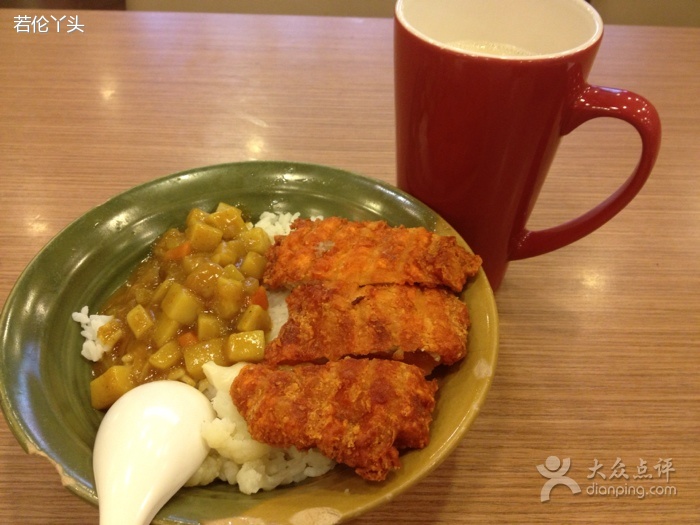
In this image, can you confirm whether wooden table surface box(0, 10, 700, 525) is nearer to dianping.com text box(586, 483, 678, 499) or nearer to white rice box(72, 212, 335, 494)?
dianping.com text box(586, 483, 678, 499)

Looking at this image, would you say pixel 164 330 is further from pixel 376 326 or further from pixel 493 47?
pixel 493 47

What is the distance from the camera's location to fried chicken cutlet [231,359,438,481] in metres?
0.99

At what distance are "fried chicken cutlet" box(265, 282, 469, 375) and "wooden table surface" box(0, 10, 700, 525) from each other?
0.29 metres

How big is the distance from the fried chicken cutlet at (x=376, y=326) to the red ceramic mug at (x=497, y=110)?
0.92ft

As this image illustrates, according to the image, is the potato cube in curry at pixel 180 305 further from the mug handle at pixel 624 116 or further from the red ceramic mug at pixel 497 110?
the mug handle at pixel 624 116

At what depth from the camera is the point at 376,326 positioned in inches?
46.3

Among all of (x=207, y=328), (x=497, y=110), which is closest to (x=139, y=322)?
(x=207, y=328)

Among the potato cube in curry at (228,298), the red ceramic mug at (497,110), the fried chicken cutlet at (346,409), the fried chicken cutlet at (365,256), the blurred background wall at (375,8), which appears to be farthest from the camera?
the blurred background wall at (375,8)

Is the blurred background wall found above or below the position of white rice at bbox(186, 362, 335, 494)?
above

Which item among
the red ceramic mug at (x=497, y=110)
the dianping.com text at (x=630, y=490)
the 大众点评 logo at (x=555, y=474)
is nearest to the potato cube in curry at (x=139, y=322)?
the red ceramic mug at (x=497, y=110)

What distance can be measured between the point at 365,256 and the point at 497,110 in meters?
0.44

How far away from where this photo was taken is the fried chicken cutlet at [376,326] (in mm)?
1156

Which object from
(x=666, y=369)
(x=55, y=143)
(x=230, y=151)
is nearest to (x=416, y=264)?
(x=666, y=369)

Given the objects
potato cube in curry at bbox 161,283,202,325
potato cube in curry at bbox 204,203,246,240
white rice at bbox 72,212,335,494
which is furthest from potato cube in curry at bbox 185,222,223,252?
white rice at bbox 72,212,335,494
